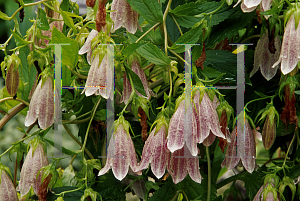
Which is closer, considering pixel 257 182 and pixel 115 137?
pixel 115 137

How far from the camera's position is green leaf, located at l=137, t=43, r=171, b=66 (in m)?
0.49

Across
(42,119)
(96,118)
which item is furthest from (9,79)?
(96,118)

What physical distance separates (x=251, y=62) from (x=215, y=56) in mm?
100

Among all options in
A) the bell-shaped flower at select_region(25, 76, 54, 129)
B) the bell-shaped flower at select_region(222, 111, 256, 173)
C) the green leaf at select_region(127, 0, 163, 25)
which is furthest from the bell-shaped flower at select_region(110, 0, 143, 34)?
the bell-shaped flower at select_region(222, 111, 256, 173)

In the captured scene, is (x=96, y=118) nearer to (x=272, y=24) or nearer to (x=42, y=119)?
(x=42, y=119)

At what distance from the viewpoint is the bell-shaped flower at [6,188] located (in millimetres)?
577

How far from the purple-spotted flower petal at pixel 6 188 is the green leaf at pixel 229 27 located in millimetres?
462

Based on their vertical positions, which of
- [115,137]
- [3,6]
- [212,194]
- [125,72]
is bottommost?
[212,194]

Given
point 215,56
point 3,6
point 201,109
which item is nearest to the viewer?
point 201,109

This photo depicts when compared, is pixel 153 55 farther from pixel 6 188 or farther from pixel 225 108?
pixel 6 188

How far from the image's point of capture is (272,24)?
0.55 m

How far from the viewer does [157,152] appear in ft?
1.63

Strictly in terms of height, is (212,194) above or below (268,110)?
below

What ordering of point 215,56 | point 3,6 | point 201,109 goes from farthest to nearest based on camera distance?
point 3,6
point 215,56
point 201,109
